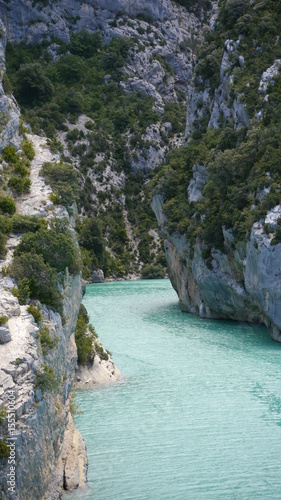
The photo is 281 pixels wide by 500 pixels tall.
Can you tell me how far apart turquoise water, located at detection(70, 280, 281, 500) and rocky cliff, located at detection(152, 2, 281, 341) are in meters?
4.05

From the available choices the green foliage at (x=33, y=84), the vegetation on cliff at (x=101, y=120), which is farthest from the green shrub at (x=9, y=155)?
the green foliage at (x=33, y=84)

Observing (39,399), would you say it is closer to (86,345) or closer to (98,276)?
(86,345)

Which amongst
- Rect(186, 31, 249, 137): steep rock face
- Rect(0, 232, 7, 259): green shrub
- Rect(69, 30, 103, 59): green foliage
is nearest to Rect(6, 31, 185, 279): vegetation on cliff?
Rect(69, 30, 103, 59): green foliage

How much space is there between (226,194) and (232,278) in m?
5.29

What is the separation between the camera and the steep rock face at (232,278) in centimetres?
3141

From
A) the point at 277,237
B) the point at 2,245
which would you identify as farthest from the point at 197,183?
the point at 2,245

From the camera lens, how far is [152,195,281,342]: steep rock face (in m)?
31.4

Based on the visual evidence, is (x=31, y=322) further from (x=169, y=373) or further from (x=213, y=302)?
(x=213, y=302)

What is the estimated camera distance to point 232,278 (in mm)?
37938

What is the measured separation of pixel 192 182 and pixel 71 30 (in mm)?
65721

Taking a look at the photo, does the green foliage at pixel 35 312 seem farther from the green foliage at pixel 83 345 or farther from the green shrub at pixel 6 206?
the green foliage at pixel 83 345

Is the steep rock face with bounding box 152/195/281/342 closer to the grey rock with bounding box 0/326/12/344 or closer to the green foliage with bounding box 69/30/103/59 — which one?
the grey rock with bounding box 0/326/12/344

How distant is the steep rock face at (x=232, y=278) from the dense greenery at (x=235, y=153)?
3.78ft

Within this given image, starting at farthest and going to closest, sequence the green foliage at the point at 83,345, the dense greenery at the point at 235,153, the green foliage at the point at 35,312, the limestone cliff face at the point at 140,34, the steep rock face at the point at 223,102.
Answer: the limestone cliff face at the point at 140,34
the steep rock face at the point at 223,102
the dense greenery at the point at 235,153
the green foliage at the point at 83,345
the green foliage at the point at 35,312
